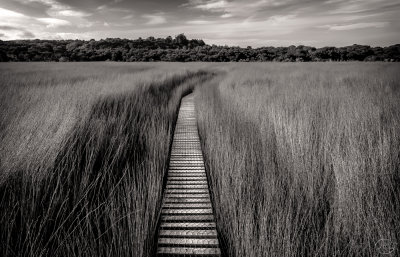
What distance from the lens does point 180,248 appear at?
4.37 feet

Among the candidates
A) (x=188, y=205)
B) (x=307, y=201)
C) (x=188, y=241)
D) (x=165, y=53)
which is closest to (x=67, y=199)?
(x=188, y=241)

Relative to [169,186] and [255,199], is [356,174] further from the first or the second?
[169,186]

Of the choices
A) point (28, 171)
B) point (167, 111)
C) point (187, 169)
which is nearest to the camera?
point (28, 171)

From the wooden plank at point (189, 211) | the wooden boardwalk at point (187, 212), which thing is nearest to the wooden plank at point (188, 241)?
the wooden boardwalk at point (187, 212)

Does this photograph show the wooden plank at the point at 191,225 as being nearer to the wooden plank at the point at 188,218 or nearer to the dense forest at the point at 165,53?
the wooden plank at the point at 188,218

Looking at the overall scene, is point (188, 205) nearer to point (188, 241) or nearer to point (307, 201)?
point (188, 241)

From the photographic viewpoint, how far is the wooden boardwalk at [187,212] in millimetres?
1361

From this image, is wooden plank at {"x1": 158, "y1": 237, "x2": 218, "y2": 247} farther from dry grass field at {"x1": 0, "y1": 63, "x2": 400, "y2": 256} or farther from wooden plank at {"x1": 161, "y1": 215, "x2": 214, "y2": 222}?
wooden plank at {"x1": 161, "y1": 215, "x2": 214, "y2": 222}

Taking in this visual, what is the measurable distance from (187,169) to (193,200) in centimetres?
65

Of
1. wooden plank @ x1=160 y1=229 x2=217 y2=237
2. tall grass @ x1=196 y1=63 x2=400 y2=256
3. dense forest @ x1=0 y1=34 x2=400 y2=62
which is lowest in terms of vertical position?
wooden plank @ x1=160 y1=229 x2=217 y2=237

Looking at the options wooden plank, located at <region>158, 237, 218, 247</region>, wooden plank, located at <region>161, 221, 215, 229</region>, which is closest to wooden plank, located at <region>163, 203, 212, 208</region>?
wooden plank, located at <region>161, 221, 215, 229</region>

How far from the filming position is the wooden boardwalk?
4.47 feet

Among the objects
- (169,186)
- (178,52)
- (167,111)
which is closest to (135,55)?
(178,52)

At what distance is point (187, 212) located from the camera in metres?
1.71
